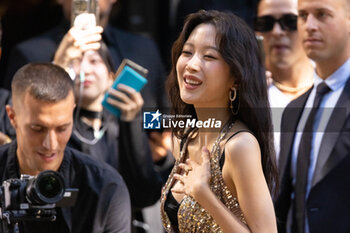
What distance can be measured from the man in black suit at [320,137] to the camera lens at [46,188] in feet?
3.68

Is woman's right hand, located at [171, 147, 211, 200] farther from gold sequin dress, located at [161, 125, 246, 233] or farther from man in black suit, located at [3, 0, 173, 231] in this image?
man in black suit, located at [3, 0, 173, 231]

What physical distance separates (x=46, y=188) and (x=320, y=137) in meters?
1.36

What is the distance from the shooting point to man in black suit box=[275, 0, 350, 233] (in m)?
3.88

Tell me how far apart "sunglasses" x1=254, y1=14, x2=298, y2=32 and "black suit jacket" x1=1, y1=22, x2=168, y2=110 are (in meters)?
0.63

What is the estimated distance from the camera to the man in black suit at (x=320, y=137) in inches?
153

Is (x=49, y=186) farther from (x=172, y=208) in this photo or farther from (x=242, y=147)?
(x=242, y=147)

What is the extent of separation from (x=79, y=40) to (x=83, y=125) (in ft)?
1.61

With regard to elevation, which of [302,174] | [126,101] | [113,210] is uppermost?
[126,101]

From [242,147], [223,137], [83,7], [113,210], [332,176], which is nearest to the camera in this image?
[242,147]

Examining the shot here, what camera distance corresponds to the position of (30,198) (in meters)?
3.24

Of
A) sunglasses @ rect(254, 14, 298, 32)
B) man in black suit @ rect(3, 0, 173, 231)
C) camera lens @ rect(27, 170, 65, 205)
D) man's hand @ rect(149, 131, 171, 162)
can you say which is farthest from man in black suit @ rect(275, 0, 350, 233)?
camera lens @ rect(27, 170, 65, 205)

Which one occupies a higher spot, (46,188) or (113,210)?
(46,188)

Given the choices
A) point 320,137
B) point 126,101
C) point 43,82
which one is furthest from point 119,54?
point 320,137

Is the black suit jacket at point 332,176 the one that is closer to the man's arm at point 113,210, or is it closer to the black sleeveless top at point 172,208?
the man's arm at point 113,210
